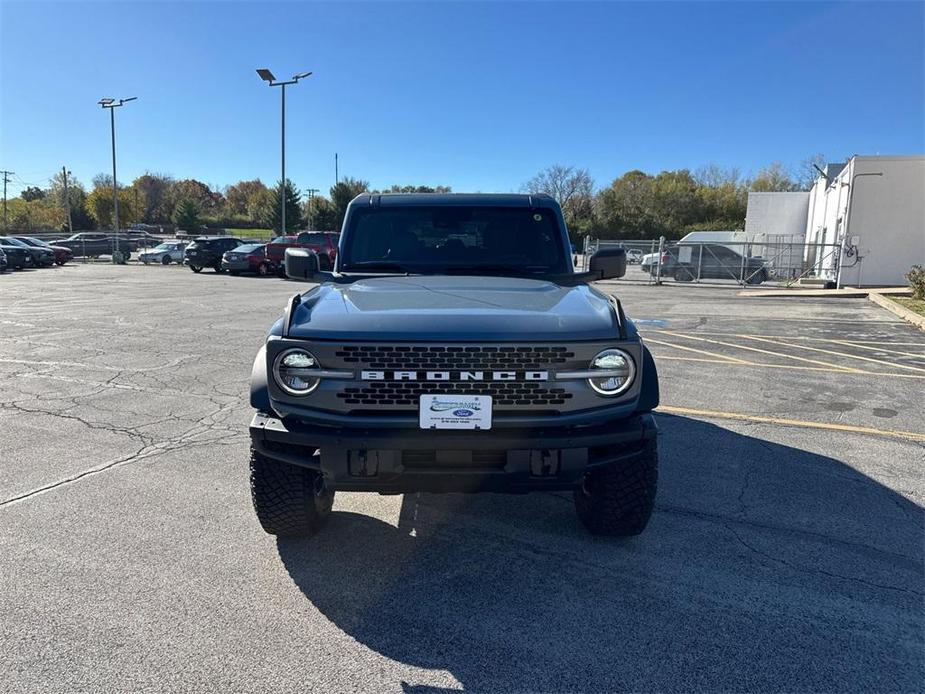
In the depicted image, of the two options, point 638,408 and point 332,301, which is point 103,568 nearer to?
point 332,301

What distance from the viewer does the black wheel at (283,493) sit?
3127 mm

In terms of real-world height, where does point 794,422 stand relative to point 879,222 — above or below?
below

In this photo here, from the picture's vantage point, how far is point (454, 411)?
8.99ft

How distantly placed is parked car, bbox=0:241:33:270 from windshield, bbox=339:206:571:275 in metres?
32.6

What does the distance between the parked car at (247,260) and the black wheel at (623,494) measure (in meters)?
25.2

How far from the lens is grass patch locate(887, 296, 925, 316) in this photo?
13.7 metres

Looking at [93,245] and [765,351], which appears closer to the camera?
[765,351]

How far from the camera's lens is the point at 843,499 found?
13.4 ft

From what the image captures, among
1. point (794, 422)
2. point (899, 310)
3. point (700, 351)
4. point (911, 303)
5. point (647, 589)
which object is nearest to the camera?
point (647, 589)

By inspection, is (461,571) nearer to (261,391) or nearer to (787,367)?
(261,391)

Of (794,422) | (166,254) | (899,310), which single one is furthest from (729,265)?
(166,254)

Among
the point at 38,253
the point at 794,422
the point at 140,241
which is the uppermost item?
the point at 140,241

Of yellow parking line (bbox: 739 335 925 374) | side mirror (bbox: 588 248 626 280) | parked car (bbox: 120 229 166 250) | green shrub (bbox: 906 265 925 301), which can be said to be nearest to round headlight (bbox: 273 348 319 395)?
side mirror (bbox: 588 248 626 280)

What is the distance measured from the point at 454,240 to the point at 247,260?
24.0 metres
